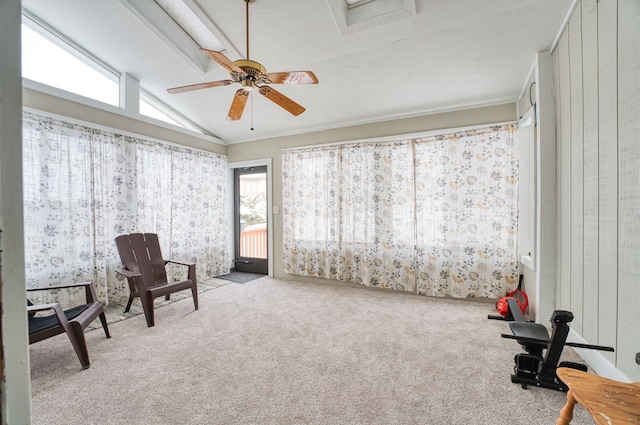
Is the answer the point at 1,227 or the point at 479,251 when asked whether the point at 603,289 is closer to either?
the point at 479,251

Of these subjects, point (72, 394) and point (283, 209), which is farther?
point (283, 209)

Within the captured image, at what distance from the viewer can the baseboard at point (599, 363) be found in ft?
5.30

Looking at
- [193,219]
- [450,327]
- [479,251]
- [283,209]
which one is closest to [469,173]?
[479,251]

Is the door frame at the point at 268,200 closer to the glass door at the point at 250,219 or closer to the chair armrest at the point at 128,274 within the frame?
the glass door at the point at 250,219

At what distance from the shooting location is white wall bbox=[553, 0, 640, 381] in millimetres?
1468

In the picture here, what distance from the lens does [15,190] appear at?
612 millimetres

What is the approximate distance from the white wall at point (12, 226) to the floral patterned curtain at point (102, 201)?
10.1ft

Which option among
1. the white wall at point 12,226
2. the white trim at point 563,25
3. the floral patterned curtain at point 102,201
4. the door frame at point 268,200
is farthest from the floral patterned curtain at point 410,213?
the white wall at point 12,226

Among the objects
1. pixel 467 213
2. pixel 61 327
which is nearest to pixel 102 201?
pixel 61 327

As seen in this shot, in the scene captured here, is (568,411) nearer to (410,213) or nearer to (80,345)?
(410,213)

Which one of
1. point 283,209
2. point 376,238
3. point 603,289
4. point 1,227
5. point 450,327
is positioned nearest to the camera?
point 1,227

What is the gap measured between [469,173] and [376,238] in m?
1.46

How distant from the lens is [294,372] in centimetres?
202

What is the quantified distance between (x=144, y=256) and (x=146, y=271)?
0.18m
